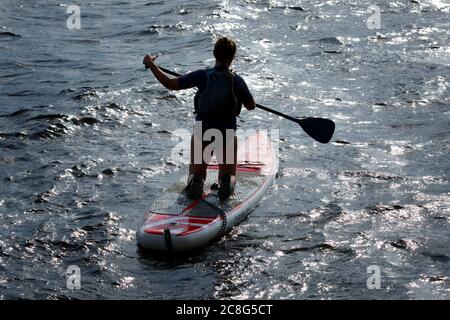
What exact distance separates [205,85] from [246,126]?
3304 millimetres

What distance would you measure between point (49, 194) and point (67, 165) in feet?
2.95

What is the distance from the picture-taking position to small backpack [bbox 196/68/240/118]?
8070mm

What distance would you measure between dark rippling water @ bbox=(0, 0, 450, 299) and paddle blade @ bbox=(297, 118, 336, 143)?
522 millimetres

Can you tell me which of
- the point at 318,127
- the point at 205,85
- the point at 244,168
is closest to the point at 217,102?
the point at 205,85

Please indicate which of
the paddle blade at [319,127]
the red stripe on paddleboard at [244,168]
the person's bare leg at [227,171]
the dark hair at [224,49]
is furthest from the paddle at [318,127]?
the dark hair at [224,49]

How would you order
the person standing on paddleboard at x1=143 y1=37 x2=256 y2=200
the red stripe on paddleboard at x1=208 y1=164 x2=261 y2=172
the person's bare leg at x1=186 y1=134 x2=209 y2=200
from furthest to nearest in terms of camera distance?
1. the red stripe on paddleboard at x1=208 y1=164 x2=261 y2=172
2. the person's bare leg at x1=186 y1=134 x2=209 y2=200
3. the person standing on paddleboard at x1=143 y1=37 x2=256 y2=200

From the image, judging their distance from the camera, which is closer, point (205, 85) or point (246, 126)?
point (205, 85)

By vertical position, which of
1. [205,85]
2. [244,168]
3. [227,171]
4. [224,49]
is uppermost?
[224,49]

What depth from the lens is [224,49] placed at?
26.2 ft

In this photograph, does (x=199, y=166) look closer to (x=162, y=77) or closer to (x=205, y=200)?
(x=205, y=200)

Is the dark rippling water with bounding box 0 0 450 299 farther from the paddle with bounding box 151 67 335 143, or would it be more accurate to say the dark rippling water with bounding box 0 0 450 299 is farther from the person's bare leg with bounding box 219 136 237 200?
the paddle with bounding box 151 67 335 143

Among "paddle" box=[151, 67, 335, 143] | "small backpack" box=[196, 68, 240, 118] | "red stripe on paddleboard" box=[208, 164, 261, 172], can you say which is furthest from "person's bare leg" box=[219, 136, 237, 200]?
"paddle" box=[151, 67, 335, 143]
